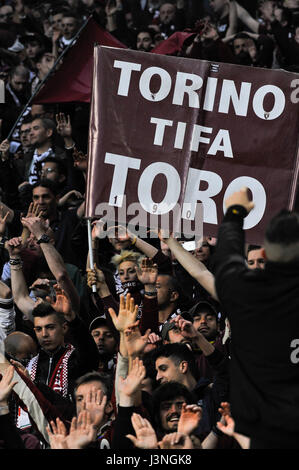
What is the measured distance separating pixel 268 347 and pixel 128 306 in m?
1.52

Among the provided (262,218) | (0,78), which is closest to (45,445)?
(262,218)

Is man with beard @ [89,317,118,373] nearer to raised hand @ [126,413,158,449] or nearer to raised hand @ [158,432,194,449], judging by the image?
raised hand @ [126,413,158,449]

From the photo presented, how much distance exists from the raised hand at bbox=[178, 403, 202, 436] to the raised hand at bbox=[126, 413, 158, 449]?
142mm

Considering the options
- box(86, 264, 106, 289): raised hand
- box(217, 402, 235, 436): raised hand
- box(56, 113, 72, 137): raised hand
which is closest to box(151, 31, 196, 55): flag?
box(56, 113, 72, 137): raised hand

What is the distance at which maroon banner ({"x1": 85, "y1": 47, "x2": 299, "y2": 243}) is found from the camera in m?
6.77

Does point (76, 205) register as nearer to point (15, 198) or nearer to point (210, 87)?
point (15, 198)

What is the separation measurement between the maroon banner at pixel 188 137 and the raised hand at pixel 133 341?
1.40 meters

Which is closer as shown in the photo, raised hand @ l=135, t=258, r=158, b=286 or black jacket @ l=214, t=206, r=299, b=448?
black jacket @ l=214, t=206, r=299, b=448

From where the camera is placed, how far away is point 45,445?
19.4ft

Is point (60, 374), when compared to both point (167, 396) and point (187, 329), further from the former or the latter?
point (167, 396)

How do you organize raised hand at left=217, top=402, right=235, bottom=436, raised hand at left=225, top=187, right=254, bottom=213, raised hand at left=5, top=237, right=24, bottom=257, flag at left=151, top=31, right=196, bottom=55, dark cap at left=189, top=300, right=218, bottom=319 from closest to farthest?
raised hand at left=225, top=187, right=254, bottom=213, raised hand at left=217, top=402, right=235, bottom=436, dark cap at left=189, top=300, right=218, bottom=319, raised hand at left=5, top=237, right=24, bottom=257, flag at left=151, top=31, right=196, bottom=55

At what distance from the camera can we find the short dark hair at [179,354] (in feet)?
20.7

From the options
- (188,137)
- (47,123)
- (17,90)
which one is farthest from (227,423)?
(17,90)

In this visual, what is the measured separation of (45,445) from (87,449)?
3.35 ft
